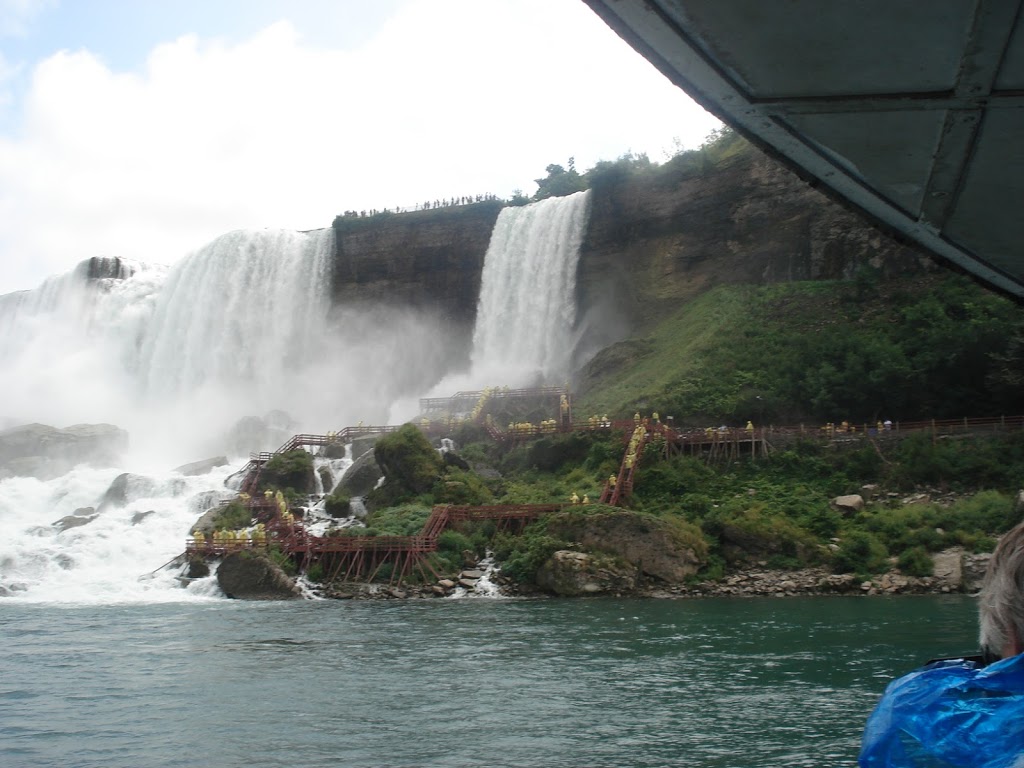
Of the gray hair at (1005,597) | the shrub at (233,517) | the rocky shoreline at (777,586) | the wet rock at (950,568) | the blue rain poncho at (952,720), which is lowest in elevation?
the rocky shoreline at (777,586)

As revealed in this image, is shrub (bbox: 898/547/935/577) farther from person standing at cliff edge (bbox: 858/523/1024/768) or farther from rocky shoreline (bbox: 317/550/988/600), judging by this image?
person standing at cliff edge (bbox: 858/523/1024/768)

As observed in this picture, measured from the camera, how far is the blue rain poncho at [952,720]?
2.31 meters

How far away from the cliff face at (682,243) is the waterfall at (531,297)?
3.52ft

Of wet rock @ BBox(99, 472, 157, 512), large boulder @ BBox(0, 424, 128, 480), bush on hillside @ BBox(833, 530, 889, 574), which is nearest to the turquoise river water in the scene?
bush on hillside @ BBox(833, 530, 889, 574)

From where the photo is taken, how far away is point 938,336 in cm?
3775

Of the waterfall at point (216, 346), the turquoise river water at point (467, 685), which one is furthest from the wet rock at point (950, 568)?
the waterfall at point (216, 346)

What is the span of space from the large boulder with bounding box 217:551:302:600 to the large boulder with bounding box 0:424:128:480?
86.8 ft

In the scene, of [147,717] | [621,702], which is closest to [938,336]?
[621,702]

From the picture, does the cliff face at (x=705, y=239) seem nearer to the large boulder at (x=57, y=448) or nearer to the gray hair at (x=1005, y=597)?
the large boulder at (x=57, y=448)

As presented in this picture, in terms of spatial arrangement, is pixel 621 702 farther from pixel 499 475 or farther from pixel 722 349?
pixel 722 349

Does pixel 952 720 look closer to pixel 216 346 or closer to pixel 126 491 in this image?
pixel 126 491

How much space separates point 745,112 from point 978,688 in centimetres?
271

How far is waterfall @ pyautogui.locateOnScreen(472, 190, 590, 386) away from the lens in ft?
176

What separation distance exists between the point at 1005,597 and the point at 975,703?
27cm
